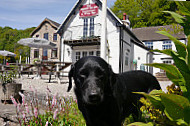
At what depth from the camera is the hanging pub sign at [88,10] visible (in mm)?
16109

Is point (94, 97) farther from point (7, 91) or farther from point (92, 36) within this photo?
point (92, 36)

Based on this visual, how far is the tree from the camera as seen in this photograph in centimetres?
3306

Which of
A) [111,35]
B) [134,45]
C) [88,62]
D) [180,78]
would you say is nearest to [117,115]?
[88,62]

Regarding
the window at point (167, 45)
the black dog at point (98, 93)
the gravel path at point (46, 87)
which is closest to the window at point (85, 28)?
the gravel path at point (46, 87)

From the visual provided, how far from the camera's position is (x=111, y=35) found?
50.1 feet

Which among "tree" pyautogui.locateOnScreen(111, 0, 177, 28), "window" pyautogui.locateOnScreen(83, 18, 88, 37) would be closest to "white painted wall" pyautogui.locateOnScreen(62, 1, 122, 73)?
"window" pyautogui.locateOnScreen(83, 18, 88, 37)

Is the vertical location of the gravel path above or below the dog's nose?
below

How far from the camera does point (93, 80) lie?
1581 millimetres

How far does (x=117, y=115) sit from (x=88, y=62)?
2.09 feet

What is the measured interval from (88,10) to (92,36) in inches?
111

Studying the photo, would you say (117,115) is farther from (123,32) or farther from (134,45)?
(134,45)

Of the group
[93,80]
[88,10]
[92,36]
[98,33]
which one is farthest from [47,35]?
[93,80]

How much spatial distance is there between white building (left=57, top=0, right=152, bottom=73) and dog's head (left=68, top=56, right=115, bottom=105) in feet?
42.4

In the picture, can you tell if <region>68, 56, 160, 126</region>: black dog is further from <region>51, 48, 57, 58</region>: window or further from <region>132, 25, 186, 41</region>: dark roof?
<region>51, 48, 57, 58</region>: window
